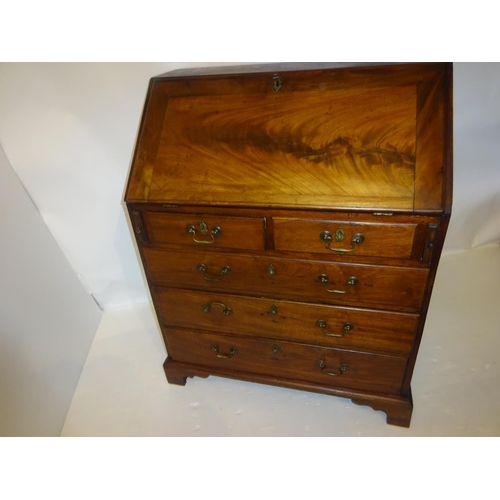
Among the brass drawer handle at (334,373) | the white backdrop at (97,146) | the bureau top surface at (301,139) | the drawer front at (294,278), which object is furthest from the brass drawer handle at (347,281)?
the white backdrop at (97,146)

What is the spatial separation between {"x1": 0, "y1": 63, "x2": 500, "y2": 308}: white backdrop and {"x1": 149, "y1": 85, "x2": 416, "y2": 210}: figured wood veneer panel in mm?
427

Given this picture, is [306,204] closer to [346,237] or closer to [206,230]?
[346,237]

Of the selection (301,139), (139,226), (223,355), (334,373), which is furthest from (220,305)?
(301,139)

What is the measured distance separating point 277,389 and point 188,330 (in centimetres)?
50

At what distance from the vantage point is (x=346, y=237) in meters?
0.96

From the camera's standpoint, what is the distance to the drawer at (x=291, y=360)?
125cm

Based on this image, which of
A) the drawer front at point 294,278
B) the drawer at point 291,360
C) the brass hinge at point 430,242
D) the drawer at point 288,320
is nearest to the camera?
the brass hinge at point 430,242

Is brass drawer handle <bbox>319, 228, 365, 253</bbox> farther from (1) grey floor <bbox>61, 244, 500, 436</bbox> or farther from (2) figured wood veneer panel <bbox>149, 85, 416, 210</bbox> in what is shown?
(1) grey floor <bbox>61, 244, 500, 436</bbox>

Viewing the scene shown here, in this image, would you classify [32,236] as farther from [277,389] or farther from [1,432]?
[277,389]

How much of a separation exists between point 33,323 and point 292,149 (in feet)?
4.10

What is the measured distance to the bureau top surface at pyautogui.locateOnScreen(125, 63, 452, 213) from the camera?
0.91 metres

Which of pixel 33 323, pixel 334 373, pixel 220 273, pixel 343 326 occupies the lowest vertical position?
pixel 334 373

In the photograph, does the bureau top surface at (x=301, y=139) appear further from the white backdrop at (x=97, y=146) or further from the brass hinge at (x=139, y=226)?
the white backdrop at (x=97, y=146)

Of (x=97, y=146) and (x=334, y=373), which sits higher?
(x=97, y=146)
